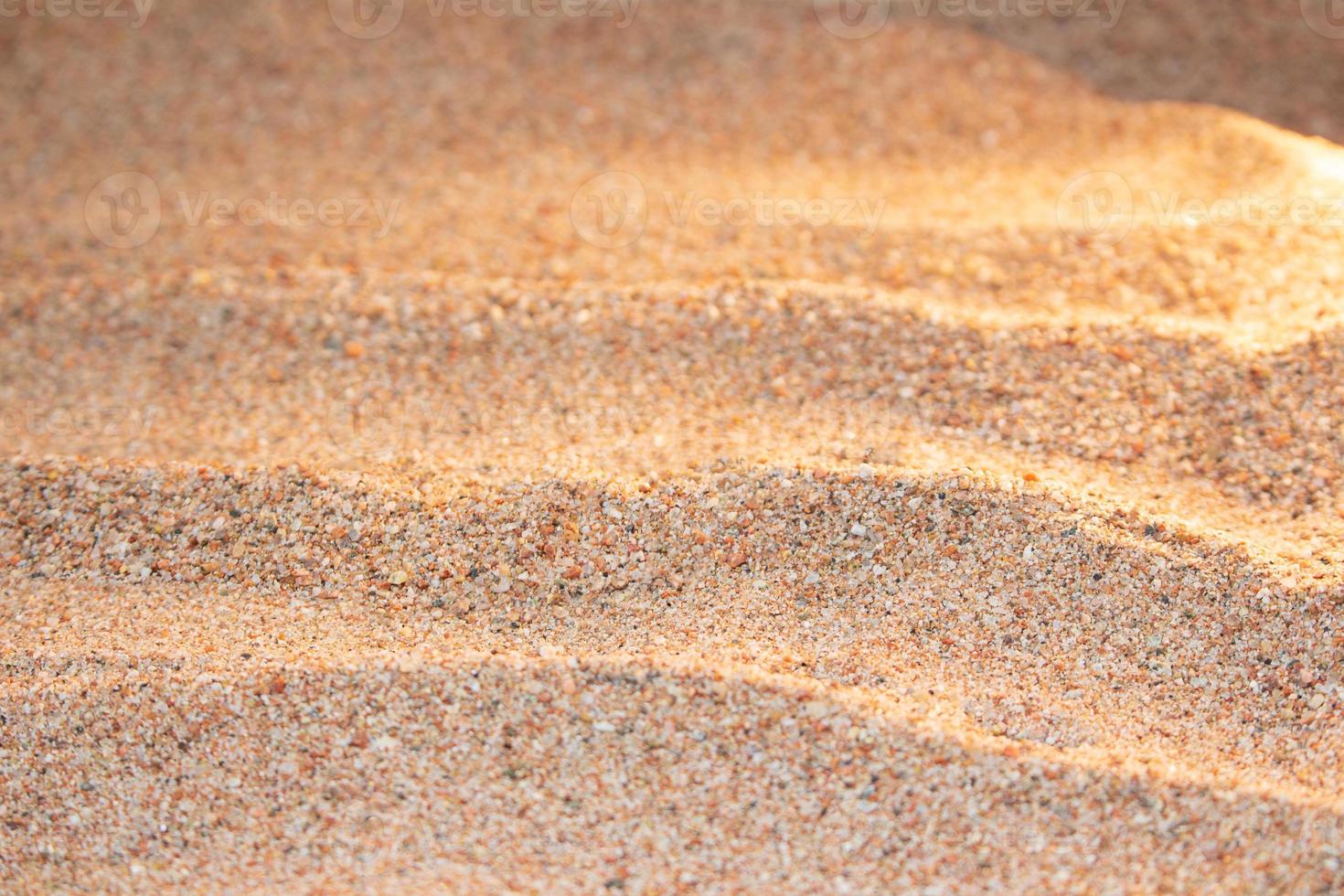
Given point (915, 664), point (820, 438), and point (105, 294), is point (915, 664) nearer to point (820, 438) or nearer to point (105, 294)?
point (820, 438)

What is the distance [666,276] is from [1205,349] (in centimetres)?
150

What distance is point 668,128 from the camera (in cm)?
410

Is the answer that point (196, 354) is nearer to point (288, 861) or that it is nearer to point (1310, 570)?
point (288, 861)

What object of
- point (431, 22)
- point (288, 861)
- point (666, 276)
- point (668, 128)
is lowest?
point (288, 861)

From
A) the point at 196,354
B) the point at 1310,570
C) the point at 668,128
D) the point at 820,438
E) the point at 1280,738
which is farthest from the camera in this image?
the point at 668,128

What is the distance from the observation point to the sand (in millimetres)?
2125

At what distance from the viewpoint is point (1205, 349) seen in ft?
9.72

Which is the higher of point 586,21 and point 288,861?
point 586,21

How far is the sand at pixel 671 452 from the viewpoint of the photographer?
212cm

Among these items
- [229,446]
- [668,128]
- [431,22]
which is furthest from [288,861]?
[431,22]

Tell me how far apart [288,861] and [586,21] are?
3323 mm

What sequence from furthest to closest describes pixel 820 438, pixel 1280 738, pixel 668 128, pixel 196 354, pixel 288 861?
pixel 668 128 < pixel 196 354 < pixel 820 438 < pixel 1280 738 < pixel 288 861

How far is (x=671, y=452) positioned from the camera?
282 cm

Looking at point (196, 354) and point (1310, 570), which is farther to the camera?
point (196, 354)
